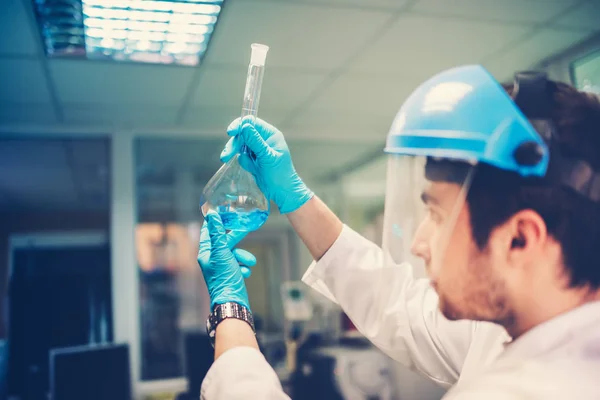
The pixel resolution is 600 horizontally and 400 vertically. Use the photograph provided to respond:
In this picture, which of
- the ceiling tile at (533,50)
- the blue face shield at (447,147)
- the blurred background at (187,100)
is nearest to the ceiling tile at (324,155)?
the blurred background at (187,100)

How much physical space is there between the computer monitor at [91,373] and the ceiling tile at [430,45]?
1.76m

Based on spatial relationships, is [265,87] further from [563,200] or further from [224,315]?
[563,200]

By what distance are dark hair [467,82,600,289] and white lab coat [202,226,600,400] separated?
0.08 metres

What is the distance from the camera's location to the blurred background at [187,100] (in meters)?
1.89

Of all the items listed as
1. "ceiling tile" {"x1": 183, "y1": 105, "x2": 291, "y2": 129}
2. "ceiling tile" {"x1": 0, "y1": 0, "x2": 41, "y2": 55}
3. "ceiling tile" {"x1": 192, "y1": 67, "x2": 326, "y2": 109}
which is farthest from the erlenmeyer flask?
"ceiling tile" {"x1": 183, "y1": 105, "x2": 291, "y2": 129}

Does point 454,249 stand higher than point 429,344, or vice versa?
point 454,249

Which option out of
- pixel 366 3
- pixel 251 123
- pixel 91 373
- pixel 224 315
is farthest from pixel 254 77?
pixel 91 373

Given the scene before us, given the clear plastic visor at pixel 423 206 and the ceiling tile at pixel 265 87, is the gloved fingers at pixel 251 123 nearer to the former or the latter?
the clear plastic visor at pixel 423 206

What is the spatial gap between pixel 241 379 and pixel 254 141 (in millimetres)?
446

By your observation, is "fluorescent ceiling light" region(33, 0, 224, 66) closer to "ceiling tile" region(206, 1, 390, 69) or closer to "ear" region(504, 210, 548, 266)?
"ceiling tile" region(206, 1, 390, 69)

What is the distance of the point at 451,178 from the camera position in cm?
73

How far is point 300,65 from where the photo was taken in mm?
2281

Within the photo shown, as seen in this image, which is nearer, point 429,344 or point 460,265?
point 460,265

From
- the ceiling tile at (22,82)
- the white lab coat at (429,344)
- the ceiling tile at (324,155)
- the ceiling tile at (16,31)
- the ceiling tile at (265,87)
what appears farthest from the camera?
the ceiling tile at (324,155)
